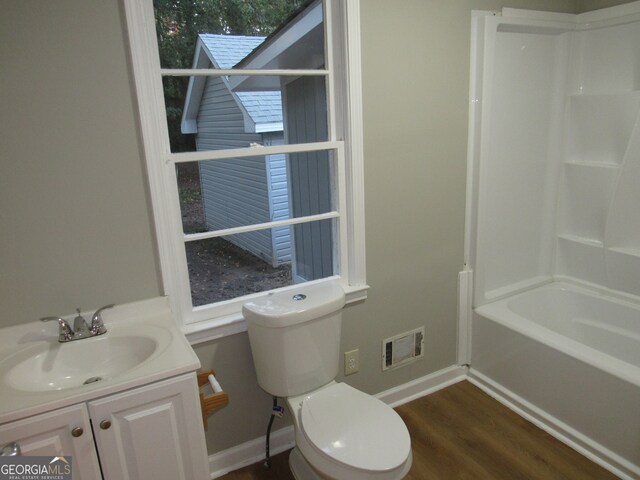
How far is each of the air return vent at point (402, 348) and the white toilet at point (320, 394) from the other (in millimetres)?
495

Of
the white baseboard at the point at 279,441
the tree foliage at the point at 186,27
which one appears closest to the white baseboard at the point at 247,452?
the white baseboard at the point at 279,441

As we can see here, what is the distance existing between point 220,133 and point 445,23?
1.17 metres

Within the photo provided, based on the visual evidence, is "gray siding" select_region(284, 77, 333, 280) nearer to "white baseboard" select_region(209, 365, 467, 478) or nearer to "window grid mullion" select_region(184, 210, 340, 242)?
"window grid mullion" select_region(184, 210, 340, 242)

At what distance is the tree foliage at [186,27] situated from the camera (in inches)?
65.2

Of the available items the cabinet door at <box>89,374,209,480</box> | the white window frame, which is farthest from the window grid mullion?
the cabinet door at <box>89,374,209,480</box>

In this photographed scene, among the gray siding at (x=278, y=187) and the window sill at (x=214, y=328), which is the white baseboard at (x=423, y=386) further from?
the gray siding at (x=278, y=187)

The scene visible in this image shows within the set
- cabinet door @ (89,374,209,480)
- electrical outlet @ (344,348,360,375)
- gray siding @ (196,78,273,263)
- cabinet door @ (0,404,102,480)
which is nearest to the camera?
cabinet door @ (0,404,102,480)

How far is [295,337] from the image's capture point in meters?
1.77

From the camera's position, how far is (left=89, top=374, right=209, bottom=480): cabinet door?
51.9 inches

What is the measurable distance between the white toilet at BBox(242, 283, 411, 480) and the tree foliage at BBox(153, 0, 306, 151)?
76 cm

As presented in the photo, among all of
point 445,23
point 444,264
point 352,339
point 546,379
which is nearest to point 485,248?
point 444,264

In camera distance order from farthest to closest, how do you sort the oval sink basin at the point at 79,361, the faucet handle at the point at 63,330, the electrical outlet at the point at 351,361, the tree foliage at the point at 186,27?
the electrical outlet at the point at 351,361, the tree foliage at the point at 186,27, the faucet handle at the point at 63,330, the oval sink basin at the point at 79,361

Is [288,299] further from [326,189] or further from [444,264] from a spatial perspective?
[444,264]

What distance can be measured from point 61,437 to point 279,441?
3.56 feet
